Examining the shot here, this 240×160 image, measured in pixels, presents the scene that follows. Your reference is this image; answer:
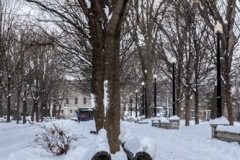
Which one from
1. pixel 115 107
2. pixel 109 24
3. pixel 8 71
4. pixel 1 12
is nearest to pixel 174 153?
pixel 115 107

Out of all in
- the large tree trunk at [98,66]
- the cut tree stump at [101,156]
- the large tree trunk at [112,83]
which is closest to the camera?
the cut tree stump at [101,156]

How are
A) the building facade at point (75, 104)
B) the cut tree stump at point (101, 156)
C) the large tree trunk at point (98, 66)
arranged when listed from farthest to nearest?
the building facade at point (75, 104) → the large tree trunk at point (98, 66) → the cut tree stump at point (101, 156)

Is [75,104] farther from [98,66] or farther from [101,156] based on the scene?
[101,156]

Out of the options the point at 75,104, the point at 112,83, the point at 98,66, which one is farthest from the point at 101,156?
the point at 75,104

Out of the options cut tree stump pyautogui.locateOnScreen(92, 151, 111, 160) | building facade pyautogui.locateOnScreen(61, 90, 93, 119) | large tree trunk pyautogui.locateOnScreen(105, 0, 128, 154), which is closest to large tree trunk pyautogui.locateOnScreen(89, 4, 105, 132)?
large tree trunk pyautogui.locateOnScreen(105, 0, 128, 154)

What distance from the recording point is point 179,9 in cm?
3086

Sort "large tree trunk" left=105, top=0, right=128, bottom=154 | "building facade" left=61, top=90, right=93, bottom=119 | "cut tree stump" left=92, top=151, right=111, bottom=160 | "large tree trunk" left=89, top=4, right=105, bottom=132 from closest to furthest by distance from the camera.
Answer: "cut tree stump" left=92, top=151, right=111, bottom=160
"large tree trunk" left=105, top=0, right=128, bottom=154
"large tree trunk" left=89, top=4, right=105, bottom=132
"building facade" left=61, top=90, right=93, bottom=119

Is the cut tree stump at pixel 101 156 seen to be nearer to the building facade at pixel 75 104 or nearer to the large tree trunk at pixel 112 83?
the large tree trunk at pixel 112 83

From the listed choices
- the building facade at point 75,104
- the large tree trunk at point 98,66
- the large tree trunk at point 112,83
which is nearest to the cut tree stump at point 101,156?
the large tree trunk at point 112,83

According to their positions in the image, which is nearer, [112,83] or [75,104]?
[112,83]

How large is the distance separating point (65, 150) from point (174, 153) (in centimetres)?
371

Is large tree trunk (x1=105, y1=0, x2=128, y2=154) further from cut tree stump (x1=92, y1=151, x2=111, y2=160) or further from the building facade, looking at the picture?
the building facade

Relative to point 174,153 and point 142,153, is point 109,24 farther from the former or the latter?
point 142,153

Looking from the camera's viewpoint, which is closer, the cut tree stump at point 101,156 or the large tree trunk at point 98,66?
the cut tree stump at point 101,156
